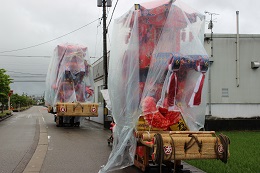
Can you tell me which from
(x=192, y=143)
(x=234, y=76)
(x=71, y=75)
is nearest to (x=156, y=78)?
(x=192, y=143)

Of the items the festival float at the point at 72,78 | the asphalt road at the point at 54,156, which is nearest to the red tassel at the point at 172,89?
the asphalt road at the point at 54,156

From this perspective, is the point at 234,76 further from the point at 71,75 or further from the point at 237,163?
the point at 237,163

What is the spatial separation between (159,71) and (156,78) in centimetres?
15

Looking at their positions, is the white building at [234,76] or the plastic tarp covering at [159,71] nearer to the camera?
the plastic tarp covering at [159,71]

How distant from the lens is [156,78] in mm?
7359

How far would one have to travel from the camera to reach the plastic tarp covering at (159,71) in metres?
7.36

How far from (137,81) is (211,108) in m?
12.2

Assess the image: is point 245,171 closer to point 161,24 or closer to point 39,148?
point 161,24

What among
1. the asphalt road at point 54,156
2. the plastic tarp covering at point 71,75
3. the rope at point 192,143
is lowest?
the asphalt road at point 54,156

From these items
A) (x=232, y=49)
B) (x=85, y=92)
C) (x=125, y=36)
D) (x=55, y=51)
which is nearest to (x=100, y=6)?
(x=55, y=51)

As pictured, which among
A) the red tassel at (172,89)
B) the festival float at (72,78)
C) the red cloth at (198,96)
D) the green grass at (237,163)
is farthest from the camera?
the festival float at (72,78)

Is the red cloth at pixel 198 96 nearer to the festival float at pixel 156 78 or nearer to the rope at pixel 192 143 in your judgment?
the festival float at pixel 156 78

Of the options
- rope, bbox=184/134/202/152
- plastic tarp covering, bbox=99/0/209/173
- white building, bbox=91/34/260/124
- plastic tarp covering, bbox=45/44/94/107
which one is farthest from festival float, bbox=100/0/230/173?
plastic tarp covering, bbox=45/44/94/107

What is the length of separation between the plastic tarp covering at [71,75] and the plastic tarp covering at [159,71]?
1220cm
